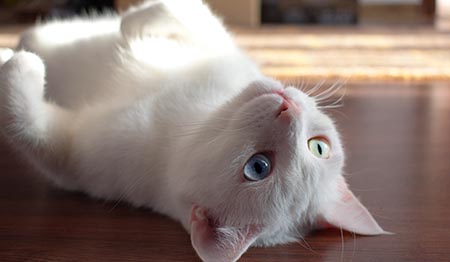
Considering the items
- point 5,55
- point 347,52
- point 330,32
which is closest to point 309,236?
point 5,55

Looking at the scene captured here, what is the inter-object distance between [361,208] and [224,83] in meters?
0.31

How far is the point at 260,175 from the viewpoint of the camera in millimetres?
932

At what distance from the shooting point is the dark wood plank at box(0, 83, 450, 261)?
97 cm

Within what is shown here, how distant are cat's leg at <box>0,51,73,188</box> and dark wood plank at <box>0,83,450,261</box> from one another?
0.30 ft

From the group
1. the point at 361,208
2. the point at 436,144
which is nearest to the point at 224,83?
the point at 361,208

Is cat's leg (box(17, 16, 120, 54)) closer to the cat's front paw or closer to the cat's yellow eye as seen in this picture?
the cat's front paw

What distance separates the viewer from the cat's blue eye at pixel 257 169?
3.05ft

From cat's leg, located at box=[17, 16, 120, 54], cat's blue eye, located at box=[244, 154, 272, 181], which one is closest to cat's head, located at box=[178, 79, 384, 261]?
cat's blue eye, located at box=[244, 154, 272, 181]

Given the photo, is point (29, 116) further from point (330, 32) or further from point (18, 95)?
point (330, 32)

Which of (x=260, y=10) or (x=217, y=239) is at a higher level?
(x=217, y=239)

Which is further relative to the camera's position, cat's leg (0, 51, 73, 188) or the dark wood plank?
cat's leg (0, 51, 73, 188)

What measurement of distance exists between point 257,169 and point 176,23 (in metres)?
0.46

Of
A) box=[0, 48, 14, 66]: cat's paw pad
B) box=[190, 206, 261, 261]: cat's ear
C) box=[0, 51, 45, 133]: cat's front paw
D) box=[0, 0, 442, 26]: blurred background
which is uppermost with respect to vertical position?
box=[0, 48, 14, 66]: cat's paw pad

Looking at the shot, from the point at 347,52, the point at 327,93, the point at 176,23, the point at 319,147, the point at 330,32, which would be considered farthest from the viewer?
the point at 330,32
